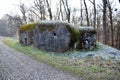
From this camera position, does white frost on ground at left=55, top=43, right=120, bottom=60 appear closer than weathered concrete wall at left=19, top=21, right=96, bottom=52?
Yes

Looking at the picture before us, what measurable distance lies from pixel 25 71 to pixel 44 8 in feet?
107

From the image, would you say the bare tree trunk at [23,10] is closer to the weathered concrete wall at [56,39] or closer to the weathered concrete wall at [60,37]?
the weathered concrete wall at [60,37]

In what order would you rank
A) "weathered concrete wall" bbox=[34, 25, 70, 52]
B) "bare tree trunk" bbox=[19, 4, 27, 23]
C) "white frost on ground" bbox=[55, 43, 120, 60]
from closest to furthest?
1. "white frost on ground" bbox=[55, 43, 120, 60]
2. "weathered concrete wall" bbox=[34, 25, 70, 52]
3. "bare tree trunk" bbox=[19, 4, 27, 23]

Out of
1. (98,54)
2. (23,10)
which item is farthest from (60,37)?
(23,10)

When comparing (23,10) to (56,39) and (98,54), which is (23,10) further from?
(98,54)

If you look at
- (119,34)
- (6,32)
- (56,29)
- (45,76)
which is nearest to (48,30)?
(56,29)

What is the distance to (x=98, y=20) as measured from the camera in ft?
163

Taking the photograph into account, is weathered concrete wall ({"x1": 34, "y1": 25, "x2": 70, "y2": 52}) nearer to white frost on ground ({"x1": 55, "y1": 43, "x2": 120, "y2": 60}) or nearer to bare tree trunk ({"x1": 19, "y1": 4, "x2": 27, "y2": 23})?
white frost on ground ({"x1": 55, "y1": 43, "x2": 120, "y2": 60})

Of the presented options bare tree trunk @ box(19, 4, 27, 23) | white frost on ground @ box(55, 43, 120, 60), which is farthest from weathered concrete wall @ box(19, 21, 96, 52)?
bare tree trunk @ box(19, 4, 27, 23)

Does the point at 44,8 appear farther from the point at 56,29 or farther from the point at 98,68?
the point at 98,68

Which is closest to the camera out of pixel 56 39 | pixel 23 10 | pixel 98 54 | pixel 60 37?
pixel 98 54

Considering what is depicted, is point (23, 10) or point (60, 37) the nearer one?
point (60, 37)

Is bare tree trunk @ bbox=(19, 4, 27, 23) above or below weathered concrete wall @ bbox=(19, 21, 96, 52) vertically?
above

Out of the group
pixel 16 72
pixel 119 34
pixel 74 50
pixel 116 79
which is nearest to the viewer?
pixel 116 79
